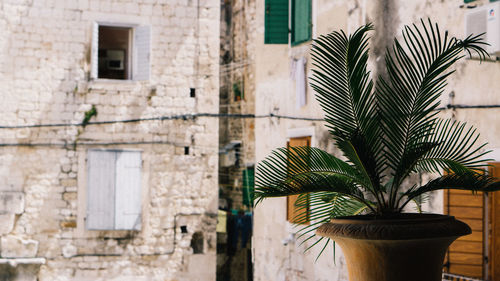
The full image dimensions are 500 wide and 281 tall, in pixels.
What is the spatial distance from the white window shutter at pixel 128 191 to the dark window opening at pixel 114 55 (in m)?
1.80

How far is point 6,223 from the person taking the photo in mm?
13758

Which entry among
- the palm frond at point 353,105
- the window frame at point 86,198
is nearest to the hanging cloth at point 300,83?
the window frame at point 86,198

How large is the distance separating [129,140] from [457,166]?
972 centimetres

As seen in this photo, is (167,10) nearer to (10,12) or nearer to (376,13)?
(10,12)

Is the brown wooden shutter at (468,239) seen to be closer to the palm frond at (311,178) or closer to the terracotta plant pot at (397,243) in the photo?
the palm frond at (311,178)

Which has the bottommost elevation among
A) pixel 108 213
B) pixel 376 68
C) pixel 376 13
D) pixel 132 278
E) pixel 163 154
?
pixel 132 278

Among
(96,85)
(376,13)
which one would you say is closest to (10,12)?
(96,85)

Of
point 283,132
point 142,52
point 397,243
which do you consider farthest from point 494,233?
point 142,52

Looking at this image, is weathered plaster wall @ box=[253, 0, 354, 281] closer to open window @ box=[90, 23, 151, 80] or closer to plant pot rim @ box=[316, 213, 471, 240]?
open window @ box=[90, 23, 151, 80]

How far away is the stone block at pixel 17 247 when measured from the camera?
13.8 m

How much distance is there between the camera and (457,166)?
5.44m

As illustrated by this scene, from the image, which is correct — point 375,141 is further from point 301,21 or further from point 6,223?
point 6,223

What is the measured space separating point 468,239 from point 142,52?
8221 millimetres

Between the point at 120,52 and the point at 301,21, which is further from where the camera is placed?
the point at 120,52
